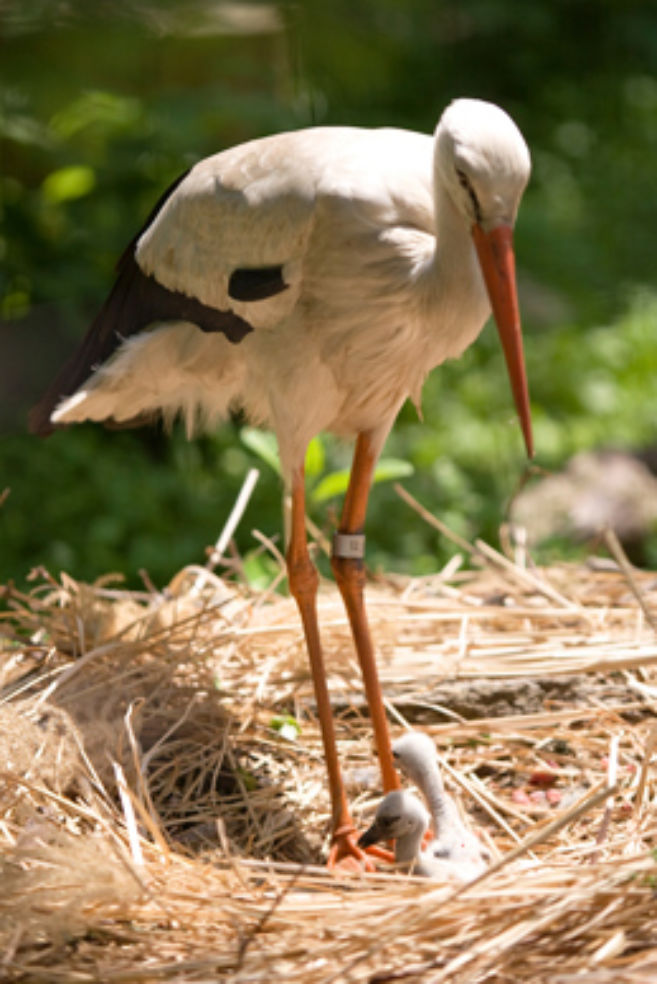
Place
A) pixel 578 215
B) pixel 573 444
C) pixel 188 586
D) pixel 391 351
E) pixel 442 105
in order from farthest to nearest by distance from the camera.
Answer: pixel 578 215
pixel 573 444
pixel 442 105
pixel 188 586
pixel 391 351

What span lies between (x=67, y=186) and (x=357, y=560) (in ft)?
8.71

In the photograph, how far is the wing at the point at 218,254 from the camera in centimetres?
264

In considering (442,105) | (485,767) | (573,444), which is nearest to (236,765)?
(485,767)

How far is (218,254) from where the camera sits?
2.82 metres

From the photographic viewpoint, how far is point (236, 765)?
2895mm

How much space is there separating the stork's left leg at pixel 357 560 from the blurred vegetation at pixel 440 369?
0.46 metres

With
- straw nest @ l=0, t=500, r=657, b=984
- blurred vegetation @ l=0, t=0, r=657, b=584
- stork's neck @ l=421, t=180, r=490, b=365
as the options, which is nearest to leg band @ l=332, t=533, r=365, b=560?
straw nest @ l=0, t=500, r=657, b=984

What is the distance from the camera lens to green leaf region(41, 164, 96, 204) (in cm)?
504

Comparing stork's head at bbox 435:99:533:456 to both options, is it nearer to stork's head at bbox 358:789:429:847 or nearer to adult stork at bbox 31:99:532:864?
adult stork at bbox 31:99:532:864

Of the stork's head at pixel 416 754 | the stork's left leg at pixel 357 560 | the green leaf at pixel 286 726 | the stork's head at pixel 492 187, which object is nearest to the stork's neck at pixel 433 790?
the stork's head at pixel 416 754

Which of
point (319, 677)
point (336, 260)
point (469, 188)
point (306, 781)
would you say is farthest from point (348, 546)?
point (469, 188)

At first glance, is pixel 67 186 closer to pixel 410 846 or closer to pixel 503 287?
pixel 503 287

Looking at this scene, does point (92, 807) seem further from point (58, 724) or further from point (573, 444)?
point (573, 444)

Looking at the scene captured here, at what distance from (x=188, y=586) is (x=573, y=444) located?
276 cm
